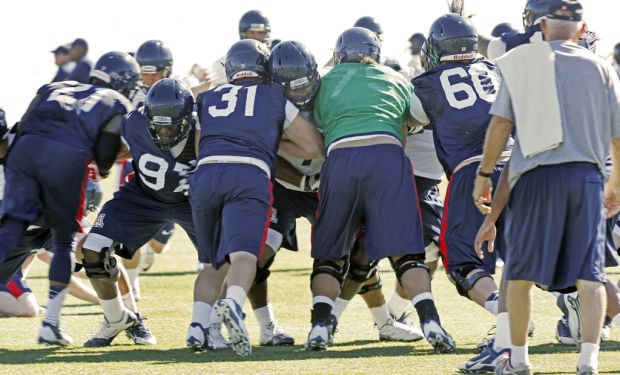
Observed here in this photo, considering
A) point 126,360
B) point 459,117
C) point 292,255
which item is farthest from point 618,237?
point 292,255

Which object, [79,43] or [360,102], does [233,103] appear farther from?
[79,43]

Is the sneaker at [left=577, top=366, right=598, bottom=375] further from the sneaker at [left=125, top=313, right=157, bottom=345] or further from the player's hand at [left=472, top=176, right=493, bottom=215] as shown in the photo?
the sneaker at [left=125, top=313, right=157, bottom=345]

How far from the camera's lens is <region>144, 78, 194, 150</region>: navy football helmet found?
7277 mm

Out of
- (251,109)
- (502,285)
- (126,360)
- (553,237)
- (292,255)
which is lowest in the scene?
(292,255)

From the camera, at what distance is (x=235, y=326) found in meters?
6.39

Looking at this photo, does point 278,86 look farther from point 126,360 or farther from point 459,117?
point 126,360

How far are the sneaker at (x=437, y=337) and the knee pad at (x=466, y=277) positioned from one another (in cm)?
33

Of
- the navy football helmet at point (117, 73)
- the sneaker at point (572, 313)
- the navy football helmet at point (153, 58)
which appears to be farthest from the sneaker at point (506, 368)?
the navy football helmet at point (153, 58)

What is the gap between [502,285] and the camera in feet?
20.2

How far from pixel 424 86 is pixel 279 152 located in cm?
104

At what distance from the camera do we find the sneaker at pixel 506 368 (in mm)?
5742

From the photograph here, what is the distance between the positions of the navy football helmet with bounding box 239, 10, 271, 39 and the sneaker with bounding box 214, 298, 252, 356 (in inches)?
198

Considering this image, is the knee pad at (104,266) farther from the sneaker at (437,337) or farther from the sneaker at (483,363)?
the sneaker at (483,363)

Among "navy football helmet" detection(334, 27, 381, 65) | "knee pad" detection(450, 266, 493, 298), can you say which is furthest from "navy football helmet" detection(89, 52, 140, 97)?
"knee pad" detection(450, 266, 493, 298)
